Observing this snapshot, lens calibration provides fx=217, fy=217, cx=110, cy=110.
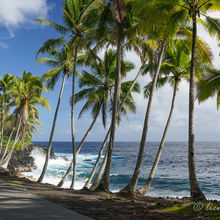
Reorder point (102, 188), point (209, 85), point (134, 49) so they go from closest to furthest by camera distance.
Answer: point (209, 85)
point (102, 188)
point (134, 49)

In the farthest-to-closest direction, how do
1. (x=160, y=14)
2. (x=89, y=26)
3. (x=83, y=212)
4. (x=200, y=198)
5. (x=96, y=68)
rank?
1. (x=96, y=68)
2. (x=89, y=26)
3. (x=160, y=14)
4. (x=200, y=198)
5. (x=83, y=212)

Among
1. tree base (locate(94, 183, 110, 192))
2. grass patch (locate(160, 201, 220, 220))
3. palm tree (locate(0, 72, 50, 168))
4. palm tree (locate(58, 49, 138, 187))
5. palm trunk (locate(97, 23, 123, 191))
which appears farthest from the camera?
palm tree (locate(0, 72, 50, 168))

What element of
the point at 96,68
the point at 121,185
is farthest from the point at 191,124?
the point at 121,185

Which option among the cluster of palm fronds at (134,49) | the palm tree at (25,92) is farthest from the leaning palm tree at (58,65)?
the palm tree at (25,92)

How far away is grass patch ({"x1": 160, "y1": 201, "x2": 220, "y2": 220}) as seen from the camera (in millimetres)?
5605

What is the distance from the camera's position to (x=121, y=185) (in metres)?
26.0

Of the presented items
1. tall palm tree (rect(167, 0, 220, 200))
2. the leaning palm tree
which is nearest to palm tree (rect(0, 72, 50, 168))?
the leaning palm tree

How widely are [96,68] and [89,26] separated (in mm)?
3813

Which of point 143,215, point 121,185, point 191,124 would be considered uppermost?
point 191,124

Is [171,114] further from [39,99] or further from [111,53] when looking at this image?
[39,99]

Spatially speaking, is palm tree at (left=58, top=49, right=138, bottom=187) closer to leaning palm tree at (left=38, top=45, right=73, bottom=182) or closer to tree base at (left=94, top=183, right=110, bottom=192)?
leaning palm tree at (left=38, top=45, right=73, bottom=182)

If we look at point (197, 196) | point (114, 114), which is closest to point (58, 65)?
point (114, 114)

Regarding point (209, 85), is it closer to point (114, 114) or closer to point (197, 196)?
point (197, 196)

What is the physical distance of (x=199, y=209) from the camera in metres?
6.00
